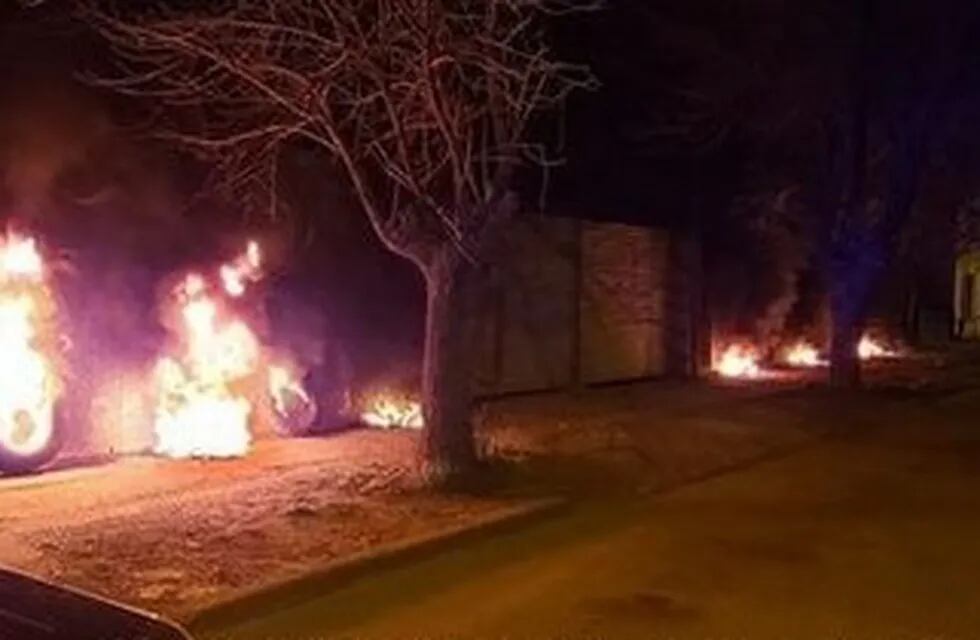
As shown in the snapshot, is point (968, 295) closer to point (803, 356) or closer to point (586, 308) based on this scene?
point (803, 356)

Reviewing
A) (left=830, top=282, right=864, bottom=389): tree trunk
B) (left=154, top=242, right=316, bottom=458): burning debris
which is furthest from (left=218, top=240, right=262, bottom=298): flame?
(left=830, top=282, right=864, bottom=389): tree trunk

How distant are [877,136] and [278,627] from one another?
55.9 feet

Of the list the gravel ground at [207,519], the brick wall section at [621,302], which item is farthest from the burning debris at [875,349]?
the gravel ground at [207,519]

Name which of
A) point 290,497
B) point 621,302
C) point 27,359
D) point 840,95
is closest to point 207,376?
point 27,359

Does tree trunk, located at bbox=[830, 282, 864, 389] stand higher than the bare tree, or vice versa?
the bare tree

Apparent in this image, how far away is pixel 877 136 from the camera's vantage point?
2236 cm

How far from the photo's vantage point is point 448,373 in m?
11.8

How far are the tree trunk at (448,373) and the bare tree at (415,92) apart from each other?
0.01 m

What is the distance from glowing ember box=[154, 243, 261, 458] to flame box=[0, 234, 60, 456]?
1313 mm

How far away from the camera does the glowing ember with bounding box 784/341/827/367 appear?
92.5 feet

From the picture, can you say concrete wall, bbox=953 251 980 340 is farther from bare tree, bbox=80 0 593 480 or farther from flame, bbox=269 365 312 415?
bare tree, bbox=80 0 593 480

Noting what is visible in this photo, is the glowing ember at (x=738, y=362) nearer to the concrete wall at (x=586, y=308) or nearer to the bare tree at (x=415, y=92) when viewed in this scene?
the concrete wall at (x=586, y=308)

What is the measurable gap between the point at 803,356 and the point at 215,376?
17.7 m

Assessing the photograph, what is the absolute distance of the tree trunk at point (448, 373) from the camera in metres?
11.7
